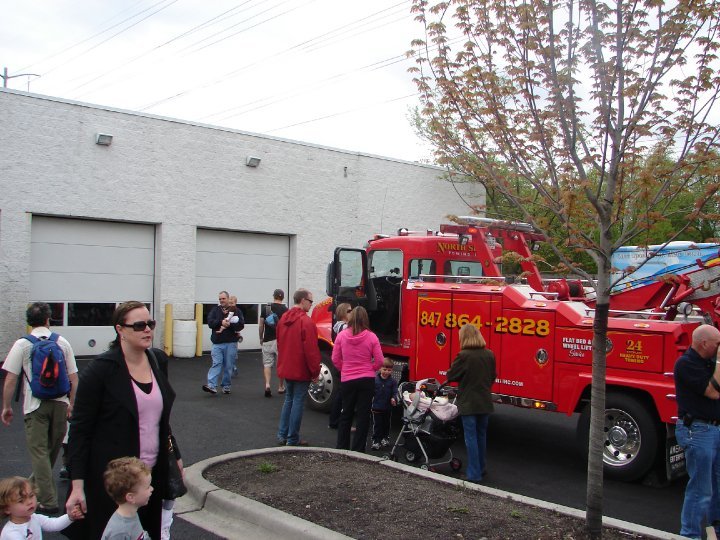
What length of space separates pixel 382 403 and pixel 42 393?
4117 millimetres

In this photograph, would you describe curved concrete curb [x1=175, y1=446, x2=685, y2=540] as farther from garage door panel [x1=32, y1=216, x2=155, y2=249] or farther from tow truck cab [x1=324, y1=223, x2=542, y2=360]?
garage door panel [x1=32, y1=216, x2=155, y2=249]

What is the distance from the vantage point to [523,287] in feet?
29.6

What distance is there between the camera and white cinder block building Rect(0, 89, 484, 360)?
15.3m

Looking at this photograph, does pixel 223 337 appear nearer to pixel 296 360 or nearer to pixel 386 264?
pixel 386 264

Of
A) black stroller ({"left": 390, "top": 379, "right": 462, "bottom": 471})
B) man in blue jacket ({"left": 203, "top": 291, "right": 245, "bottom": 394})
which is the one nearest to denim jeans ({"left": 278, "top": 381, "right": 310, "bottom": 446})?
black stroller ({"left": 390, "top": 379, "right": 462, "bottom": 471})

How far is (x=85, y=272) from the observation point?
16.2 m

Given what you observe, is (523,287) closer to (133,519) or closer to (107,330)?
(133,519)

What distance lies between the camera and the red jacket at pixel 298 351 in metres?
8.34

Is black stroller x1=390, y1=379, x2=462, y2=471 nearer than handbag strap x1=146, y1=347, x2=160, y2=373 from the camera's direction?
No

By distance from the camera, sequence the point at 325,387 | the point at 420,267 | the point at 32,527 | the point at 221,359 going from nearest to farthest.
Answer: the point at 32,527 → the point at 420,267 → the point at 325,387 → the point at 221,359

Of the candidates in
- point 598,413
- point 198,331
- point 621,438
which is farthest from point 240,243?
point 598,413

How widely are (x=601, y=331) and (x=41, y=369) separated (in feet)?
15.0

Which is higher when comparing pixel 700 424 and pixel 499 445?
pixel 700 424

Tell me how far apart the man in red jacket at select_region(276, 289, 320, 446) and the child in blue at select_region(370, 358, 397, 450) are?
833 mm
